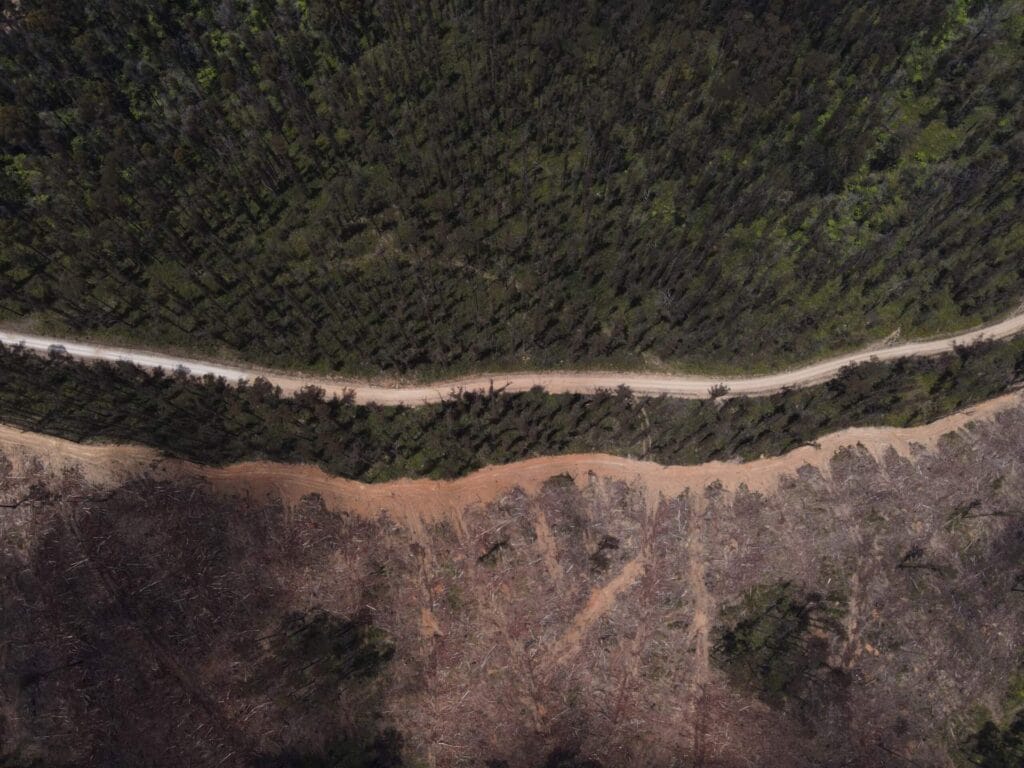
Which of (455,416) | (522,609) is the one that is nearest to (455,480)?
(455,416)

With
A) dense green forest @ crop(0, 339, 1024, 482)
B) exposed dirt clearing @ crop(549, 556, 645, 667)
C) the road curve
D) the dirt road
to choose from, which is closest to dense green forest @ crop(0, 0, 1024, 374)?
the road curve

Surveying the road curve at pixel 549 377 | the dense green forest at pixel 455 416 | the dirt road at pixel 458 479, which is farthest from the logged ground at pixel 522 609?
the road curve at pixel 549 377

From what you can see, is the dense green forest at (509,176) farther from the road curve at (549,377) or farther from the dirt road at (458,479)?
the dirt road at (458,479)

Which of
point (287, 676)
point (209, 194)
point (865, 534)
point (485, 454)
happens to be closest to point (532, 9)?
point (209, 194)

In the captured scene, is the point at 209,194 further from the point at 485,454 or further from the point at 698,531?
the point at 698,531

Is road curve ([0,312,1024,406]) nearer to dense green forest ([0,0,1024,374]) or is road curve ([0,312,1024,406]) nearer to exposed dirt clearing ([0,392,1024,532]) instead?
dense green forest ([0,0,1024,374])
